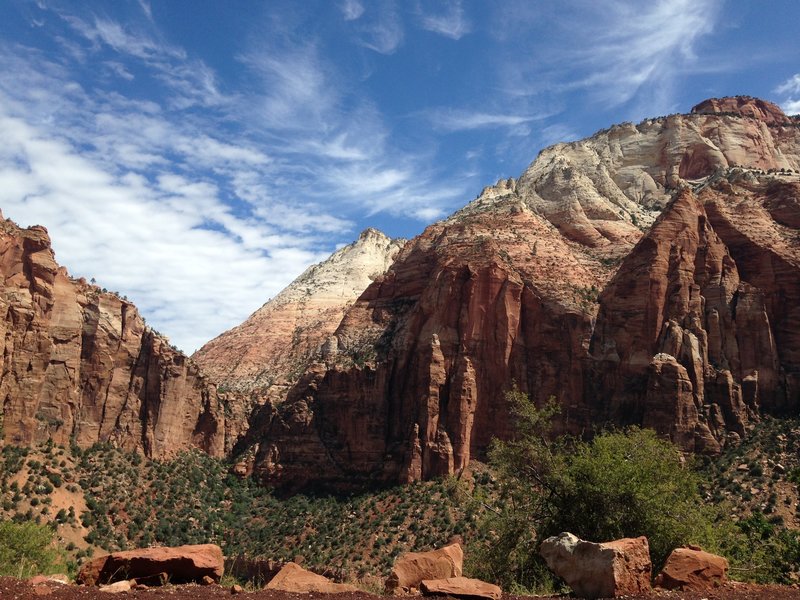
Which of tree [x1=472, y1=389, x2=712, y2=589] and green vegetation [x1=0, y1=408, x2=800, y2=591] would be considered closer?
tree [x1=472, y1=389, x2=712, y2=589]

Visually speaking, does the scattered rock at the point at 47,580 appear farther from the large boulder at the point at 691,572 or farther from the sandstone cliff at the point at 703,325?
the sandstone cliff at the point at 703,325

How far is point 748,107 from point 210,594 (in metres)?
141

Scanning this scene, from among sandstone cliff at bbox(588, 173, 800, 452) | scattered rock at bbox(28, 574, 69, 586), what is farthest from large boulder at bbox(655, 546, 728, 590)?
sandstone cliff at bbox(588, 173, 800, 452)

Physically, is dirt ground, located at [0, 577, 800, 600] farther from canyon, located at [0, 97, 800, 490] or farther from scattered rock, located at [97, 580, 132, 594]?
canyon, located at [0, 97, 800, 490]

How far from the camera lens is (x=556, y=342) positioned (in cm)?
6469

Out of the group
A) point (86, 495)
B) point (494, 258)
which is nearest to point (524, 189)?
point (494, 258)

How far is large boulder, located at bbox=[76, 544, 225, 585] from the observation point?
15523 millimetres

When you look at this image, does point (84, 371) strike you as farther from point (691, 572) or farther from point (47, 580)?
point (691, 572)

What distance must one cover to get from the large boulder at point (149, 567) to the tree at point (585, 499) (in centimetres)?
1016

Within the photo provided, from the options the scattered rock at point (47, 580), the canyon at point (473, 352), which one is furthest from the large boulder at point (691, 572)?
the canyon at point (473, 352)

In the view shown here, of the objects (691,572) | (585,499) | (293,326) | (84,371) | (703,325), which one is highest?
(293,326)

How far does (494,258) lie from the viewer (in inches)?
2734

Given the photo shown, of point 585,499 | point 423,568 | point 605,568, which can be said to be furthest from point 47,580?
point 585,499

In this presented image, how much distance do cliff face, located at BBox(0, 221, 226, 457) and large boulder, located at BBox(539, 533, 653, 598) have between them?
49.6 metres
